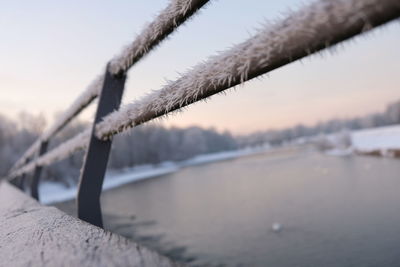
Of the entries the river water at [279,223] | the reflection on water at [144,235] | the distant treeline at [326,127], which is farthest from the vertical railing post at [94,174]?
the distant treeline at [326,127]

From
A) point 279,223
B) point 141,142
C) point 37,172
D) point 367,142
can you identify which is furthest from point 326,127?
point 37,172

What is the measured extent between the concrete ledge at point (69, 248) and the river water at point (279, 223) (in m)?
8.98

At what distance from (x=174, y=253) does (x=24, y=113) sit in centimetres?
6222

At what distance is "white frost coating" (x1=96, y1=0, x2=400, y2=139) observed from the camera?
1.32ft

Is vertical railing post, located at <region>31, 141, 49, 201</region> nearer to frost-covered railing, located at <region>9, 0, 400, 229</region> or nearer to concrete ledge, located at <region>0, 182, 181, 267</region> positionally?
frost-covered railing, located at <region>9, 0, 400, 229</region>

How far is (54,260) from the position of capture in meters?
0.59

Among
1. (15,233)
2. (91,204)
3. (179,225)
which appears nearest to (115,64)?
(91,204)

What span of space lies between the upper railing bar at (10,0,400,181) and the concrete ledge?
0.34 m

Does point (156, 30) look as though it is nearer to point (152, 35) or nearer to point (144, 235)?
point (152, 35)

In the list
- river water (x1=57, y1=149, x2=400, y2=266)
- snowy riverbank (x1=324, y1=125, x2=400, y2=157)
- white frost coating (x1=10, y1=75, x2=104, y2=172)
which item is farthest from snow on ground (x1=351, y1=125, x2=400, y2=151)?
white frost coating (x1=10, y1=75, x2=104, y2=172)

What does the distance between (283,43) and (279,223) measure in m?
13.5

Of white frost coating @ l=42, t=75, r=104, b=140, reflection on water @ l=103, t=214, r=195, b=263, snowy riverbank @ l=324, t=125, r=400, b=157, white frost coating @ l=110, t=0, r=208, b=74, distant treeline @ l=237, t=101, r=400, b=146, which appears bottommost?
reflection on water @ l=103, t=214, r=195, b=263

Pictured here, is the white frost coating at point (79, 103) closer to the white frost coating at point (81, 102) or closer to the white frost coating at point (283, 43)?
the white frost coating at point (81, 102)

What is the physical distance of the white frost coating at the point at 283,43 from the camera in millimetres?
404
